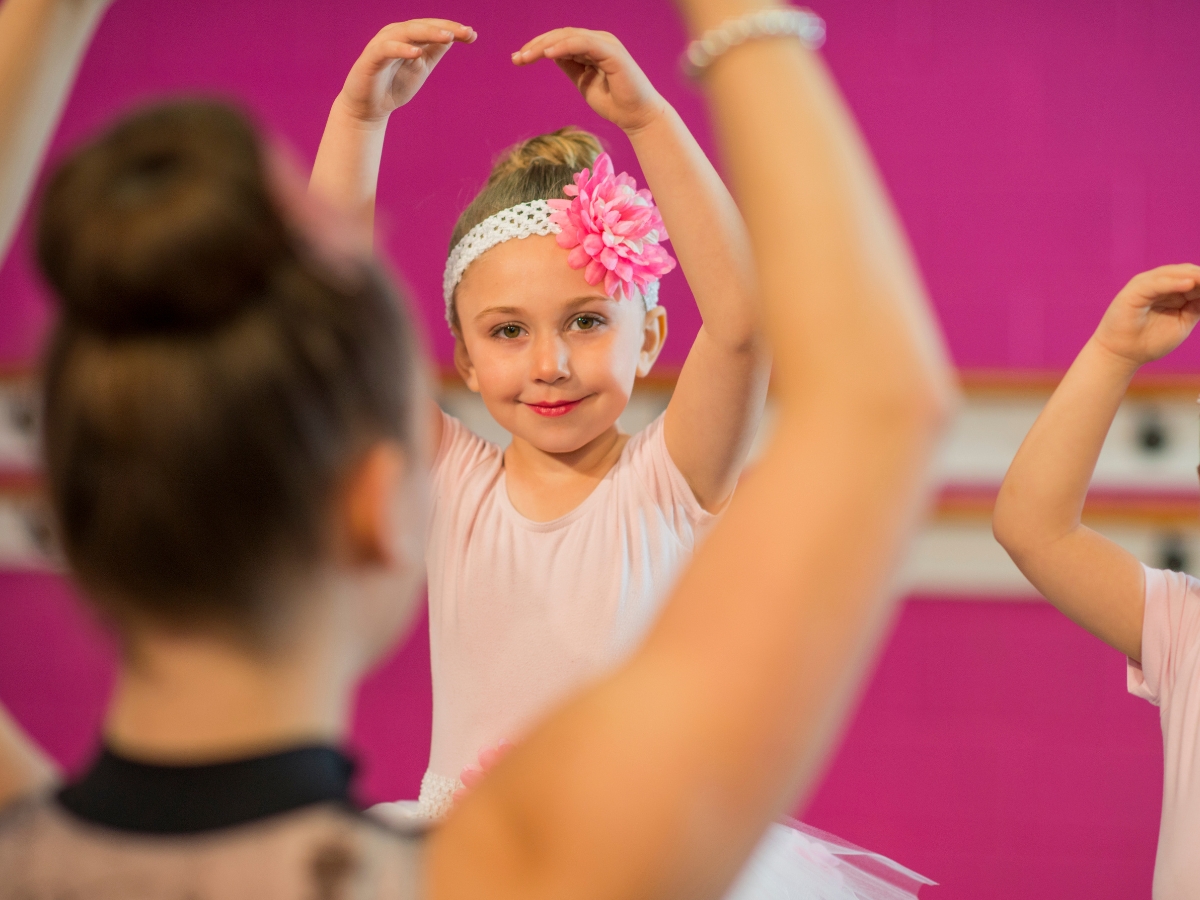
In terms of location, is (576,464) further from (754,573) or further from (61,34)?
(754,573)

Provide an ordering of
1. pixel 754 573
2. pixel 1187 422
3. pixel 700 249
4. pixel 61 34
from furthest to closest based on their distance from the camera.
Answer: pixel 1187 422, pixel 700 249, pixel 61 34, pixel 754 573

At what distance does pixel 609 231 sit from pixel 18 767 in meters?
0.96

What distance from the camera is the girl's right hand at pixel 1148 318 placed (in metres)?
1.19

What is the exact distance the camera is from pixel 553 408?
1.38m

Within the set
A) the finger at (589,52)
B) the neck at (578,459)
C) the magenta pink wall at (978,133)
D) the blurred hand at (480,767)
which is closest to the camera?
the finger at (589,52)

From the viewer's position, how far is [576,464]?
1.44 meters

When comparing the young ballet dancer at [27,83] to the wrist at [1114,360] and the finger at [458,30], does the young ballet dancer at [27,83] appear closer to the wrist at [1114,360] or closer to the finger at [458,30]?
the finger at [458,30]

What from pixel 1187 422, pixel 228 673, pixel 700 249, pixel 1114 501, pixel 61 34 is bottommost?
pixel 228 673

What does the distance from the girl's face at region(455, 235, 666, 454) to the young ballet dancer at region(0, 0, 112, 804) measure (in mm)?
792

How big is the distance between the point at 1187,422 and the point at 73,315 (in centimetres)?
212

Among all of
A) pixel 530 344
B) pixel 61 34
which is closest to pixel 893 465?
pixel 61 34

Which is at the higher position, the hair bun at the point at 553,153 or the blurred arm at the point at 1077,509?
the hair bun at the point at 553,153

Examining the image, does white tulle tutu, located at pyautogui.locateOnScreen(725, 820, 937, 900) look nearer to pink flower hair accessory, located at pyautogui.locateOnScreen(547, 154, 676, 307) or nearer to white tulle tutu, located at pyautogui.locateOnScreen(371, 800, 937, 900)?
white tulle tutu, located at pyautogui.locateOnScreen(371, 800, 937, 900)

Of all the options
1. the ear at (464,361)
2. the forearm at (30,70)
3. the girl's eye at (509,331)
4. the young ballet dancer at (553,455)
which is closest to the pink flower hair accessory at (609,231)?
the young ballet dancer at (553,455)
